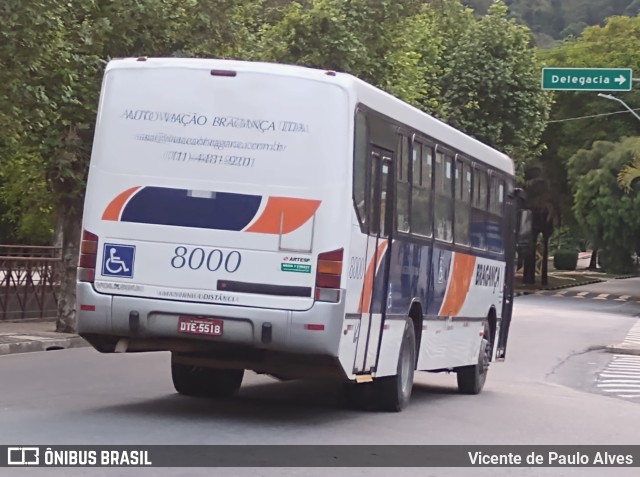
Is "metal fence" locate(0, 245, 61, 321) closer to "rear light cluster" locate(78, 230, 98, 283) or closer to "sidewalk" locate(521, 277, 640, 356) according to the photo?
"rear light cluster" locate(78, 230, 98, 283)

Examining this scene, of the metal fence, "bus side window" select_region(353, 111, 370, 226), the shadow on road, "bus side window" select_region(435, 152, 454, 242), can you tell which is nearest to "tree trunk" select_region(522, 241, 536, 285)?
the metal fence

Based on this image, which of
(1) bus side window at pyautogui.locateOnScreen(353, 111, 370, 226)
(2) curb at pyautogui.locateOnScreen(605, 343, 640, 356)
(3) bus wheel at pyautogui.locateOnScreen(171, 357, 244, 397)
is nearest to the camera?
(1) bus side window at pyautogui.locateOnScreen(353, 111, 370, 226)

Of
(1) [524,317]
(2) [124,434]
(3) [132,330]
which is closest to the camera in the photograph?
(2) [124,434]

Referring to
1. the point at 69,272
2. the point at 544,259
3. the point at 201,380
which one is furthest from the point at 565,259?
the point at 201,380

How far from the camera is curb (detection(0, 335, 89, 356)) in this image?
20.8m

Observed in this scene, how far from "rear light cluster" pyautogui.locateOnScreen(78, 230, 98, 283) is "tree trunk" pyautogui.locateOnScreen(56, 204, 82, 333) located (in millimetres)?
12719

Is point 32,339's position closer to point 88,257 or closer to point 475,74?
point 88,257

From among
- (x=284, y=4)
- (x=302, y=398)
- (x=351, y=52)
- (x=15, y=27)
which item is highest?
(x=284, y=4)

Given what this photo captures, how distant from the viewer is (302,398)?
1510 centimetres

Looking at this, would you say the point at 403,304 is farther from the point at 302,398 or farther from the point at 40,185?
the point at 40,185

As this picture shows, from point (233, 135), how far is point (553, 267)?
9966cm

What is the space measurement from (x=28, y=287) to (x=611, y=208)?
112ft

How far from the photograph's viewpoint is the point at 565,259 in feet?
346

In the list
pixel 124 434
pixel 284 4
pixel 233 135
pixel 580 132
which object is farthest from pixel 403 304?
pixel 580 132
